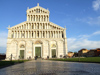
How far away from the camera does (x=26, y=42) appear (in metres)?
42.1

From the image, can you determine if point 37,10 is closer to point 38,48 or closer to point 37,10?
point 37,10

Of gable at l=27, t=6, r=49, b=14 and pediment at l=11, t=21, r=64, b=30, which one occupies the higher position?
gable at l=27, t=6, r=49, b=14

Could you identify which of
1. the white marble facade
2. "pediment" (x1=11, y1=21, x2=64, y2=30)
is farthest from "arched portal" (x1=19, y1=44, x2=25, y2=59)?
"pediment" (x1=11, y1=21, x2=64, y2=30)

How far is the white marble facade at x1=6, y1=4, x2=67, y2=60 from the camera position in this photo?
137 feet

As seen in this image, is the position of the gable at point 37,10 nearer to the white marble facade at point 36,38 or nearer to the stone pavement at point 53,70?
the white marble facade at point 36,38

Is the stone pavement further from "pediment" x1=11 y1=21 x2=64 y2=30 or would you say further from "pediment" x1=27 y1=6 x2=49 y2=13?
"pediment" x1=27 y1=6 x2=49 y2=13

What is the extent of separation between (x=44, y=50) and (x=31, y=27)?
1186 centimetres

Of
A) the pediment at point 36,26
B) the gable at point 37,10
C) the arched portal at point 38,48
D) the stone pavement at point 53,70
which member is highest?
the gable at point 37,10

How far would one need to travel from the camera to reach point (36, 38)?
42.6 m

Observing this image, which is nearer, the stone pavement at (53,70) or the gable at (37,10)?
the stone pavement at (53,70)

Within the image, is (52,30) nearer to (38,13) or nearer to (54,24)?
(54,24)

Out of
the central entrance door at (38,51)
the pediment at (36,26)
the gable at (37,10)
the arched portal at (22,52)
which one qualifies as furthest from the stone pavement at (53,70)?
the gable at (37,10)

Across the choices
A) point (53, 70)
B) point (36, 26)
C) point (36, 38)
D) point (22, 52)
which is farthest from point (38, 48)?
point (53, 70)

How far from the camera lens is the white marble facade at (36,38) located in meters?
41.8
